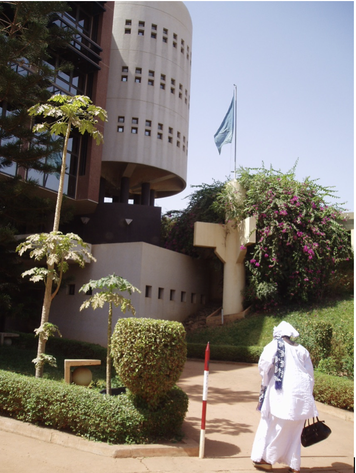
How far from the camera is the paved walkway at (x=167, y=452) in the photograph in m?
4.84

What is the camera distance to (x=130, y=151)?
2247 centimetres

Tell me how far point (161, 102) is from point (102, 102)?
3.80 metres

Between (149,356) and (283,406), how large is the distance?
5.71ft

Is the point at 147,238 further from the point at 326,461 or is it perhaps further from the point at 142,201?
the point at 326,461

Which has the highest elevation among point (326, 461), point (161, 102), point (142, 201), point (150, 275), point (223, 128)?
point (161, 102)

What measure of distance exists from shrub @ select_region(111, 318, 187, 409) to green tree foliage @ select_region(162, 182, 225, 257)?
14.6m

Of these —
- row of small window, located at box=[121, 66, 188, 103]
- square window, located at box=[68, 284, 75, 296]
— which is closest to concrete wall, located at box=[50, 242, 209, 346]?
square window, located at box=[68, 284, 75, 296]

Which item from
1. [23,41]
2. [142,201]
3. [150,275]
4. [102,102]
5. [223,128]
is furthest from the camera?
[142,201]

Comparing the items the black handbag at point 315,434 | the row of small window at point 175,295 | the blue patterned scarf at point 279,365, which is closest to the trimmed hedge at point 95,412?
the blue patterned scarf at point 279,365

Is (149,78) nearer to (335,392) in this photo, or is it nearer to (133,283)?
(133,283)

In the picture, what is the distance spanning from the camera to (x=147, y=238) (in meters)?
21.5

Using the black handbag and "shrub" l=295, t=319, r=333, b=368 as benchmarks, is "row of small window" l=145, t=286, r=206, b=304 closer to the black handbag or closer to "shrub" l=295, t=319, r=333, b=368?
"shrub" l=295, t=319, r=333, b=368

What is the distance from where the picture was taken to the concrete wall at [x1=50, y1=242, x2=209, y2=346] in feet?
56.0

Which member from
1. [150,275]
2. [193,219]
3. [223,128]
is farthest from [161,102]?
[150,275]
